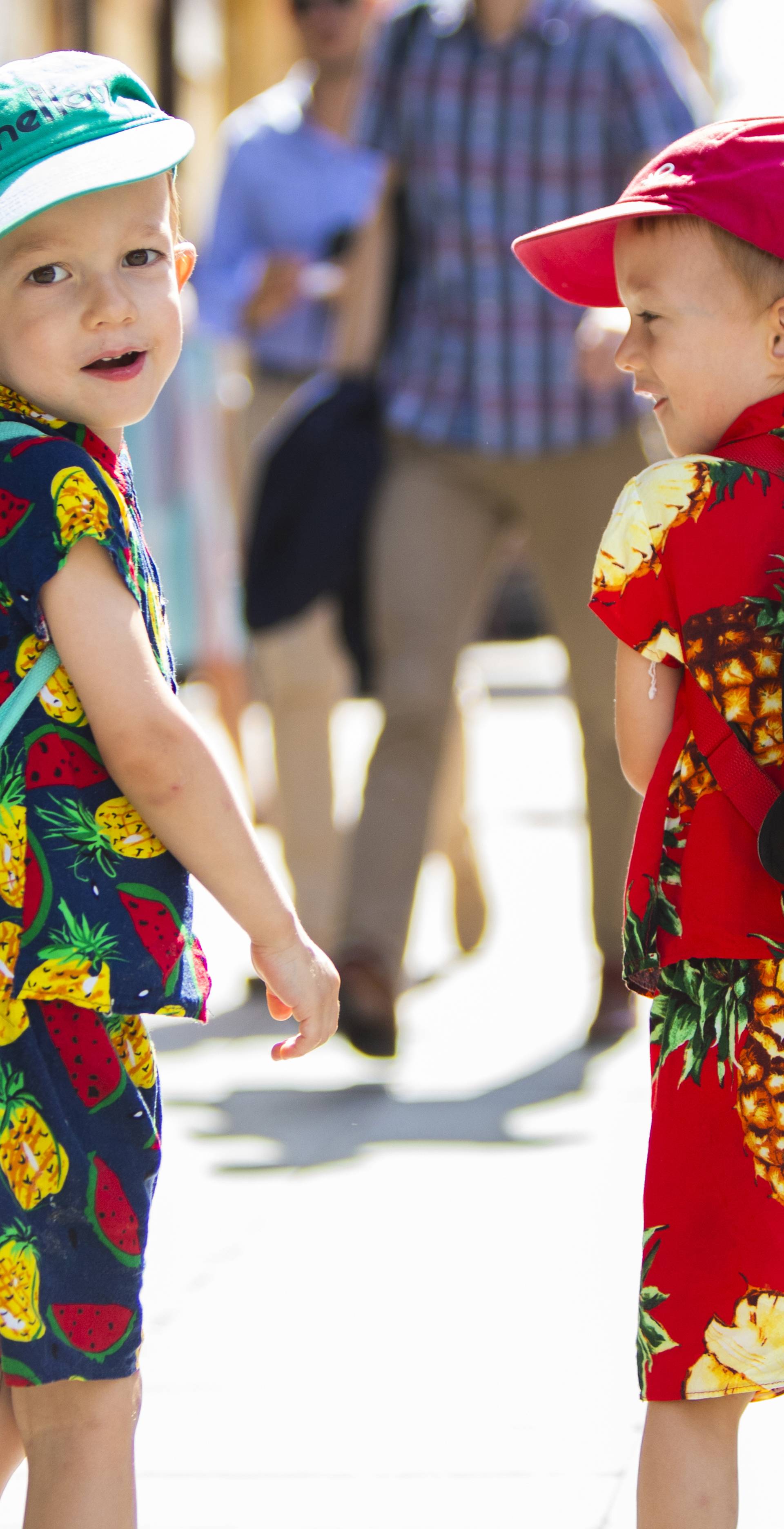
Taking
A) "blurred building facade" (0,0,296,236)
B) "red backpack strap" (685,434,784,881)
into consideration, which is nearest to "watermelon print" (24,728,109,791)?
"red backpack strap" (685,434,784,881)

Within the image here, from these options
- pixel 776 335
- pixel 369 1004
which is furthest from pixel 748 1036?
pixel 369 1004

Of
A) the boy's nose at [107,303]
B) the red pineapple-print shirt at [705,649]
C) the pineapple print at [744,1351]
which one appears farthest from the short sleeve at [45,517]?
the pineapple print at [744,1351]

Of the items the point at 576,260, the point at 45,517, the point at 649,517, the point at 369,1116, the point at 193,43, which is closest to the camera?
the point at 45,517

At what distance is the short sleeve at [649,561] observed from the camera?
1745mm

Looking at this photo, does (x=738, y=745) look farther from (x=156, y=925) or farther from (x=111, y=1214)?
(x=111, y=1214)

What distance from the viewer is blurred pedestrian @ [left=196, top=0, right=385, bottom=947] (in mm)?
4922

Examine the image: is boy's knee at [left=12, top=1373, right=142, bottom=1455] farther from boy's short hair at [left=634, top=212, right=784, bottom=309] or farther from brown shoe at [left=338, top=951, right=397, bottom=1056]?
brown shoe at [left=338, top=951, right=397, bottom=1056]

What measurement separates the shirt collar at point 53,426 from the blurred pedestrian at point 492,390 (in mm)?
2328

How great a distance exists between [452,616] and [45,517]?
8.23 feet

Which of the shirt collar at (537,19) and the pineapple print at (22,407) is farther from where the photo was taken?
the shirt collar at (537,19)

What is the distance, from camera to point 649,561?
69.5 inches

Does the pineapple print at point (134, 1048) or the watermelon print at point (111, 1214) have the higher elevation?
the pineapple print at point (134, 1048)

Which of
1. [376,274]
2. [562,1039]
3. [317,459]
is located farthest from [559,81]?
[562,1039]

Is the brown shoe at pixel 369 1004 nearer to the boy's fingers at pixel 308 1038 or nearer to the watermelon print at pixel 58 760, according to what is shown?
the boy's fingers at pixel 308 1038
